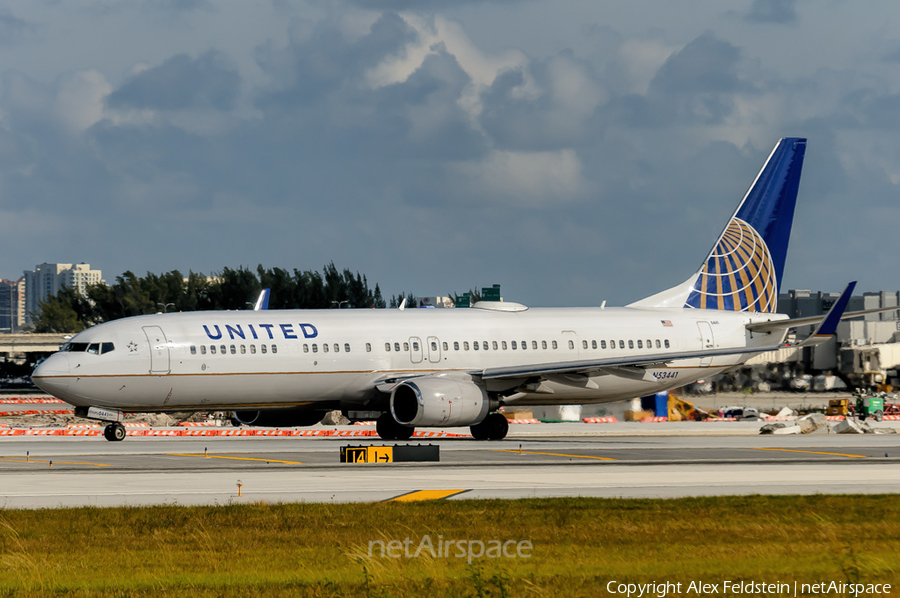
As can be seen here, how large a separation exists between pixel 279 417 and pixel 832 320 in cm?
1828

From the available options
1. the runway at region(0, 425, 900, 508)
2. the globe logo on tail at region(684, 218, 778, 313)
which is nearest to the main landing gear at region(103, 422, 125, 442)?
the runway at region(0, 425, 900, 508)

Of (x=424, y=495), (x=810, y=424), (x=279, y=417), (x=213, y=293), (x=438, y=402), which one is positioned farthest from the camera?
(x=213, y=293)

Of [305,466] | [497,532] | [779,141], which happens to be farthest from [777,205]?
[497,532]

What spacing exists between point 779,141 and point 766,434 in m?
12.6

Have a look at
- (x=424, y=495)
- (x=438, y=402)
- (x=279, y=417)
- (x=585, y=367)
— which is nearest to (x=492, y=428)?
(x=585, y=367)

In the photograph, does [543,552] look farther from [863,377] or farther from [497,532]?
[863,377]

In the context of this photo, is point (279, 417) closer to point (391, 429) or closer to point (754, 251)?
point (391, 429)

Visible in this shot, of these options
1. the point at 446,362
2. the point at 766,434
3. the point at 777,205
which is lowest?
the point at 766,434

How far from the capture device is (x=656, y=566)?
14.3 m

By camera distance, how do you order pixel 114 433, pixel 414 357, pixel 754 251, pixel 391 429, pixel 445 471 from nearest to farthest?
→ pixel 445 471
pixel 114 433
pixel 391 429
pixel 414 357
pixel 754 251

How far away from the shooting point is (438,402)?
123 feet

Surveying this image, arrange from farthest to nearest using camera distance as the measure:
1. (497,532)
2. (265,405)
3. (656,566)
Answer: (265,405), (497,532), (656,566)

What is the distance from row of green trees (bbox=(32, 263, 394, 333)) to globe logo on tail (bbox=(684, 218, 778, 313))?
103289 millimetres

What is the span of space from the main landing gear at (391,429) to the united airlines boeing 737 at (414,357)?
47 millimetres
